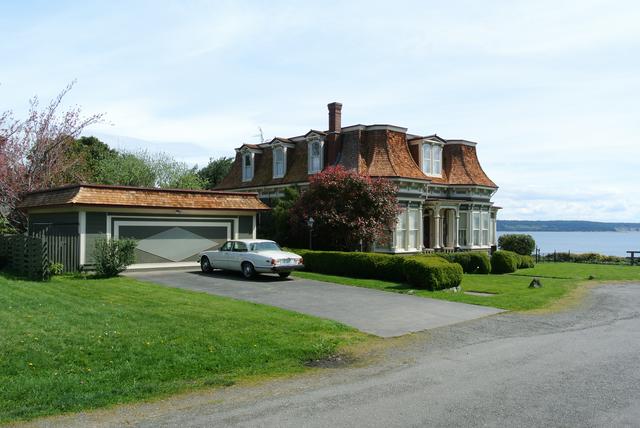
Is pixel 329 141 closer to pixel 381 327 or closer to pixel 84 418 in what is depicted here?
Result: pixel 381 327

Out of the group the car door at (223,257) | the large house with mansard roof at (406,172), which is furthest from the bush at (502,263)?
the car door at (223,257)

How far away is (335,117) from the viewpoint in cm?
3306

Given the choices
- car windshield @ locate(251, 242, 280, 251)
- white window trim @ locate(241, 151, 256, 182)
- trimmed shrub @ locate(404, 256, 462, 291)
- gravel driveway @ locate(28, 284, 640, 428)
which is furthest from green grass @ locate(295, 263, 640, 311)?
white window trim @ locate(241, 151, 256, 182)

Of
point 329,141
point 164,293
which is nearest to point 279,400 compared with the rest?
point 164,293

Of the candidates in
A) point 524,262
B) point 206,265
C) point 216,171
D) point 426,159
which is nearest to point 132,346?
point 206,265

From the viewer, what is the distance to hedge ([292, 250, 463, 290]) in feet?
62.8

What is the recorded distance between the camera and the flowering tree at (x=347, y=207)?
26156 mm

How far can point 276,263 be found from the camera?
67.2ft

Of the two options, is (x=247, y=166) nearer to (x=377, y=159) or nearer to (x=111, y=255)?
(x=377, y=159)

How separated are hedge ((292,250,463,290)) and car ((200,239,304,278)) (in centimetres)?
236

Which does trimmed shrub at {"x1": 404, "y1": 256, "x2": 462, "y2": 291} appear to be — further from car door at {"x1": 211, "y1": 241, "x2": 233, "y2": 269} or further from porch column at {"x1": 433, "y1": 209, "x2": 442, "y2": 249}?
porch column at {"x1": 433, "y1": 209, "x2": 442, "y2": 249}

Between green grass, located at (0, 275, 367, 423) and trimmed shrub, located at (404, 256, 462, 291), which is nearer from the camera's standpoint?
green grass, located at (0, 275, 367, 423)

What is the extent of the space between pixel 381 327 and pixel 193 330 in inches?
171

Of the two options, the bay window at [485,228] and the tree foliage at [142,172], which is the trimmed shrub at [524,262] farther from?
the tree foliage at [142,172]
